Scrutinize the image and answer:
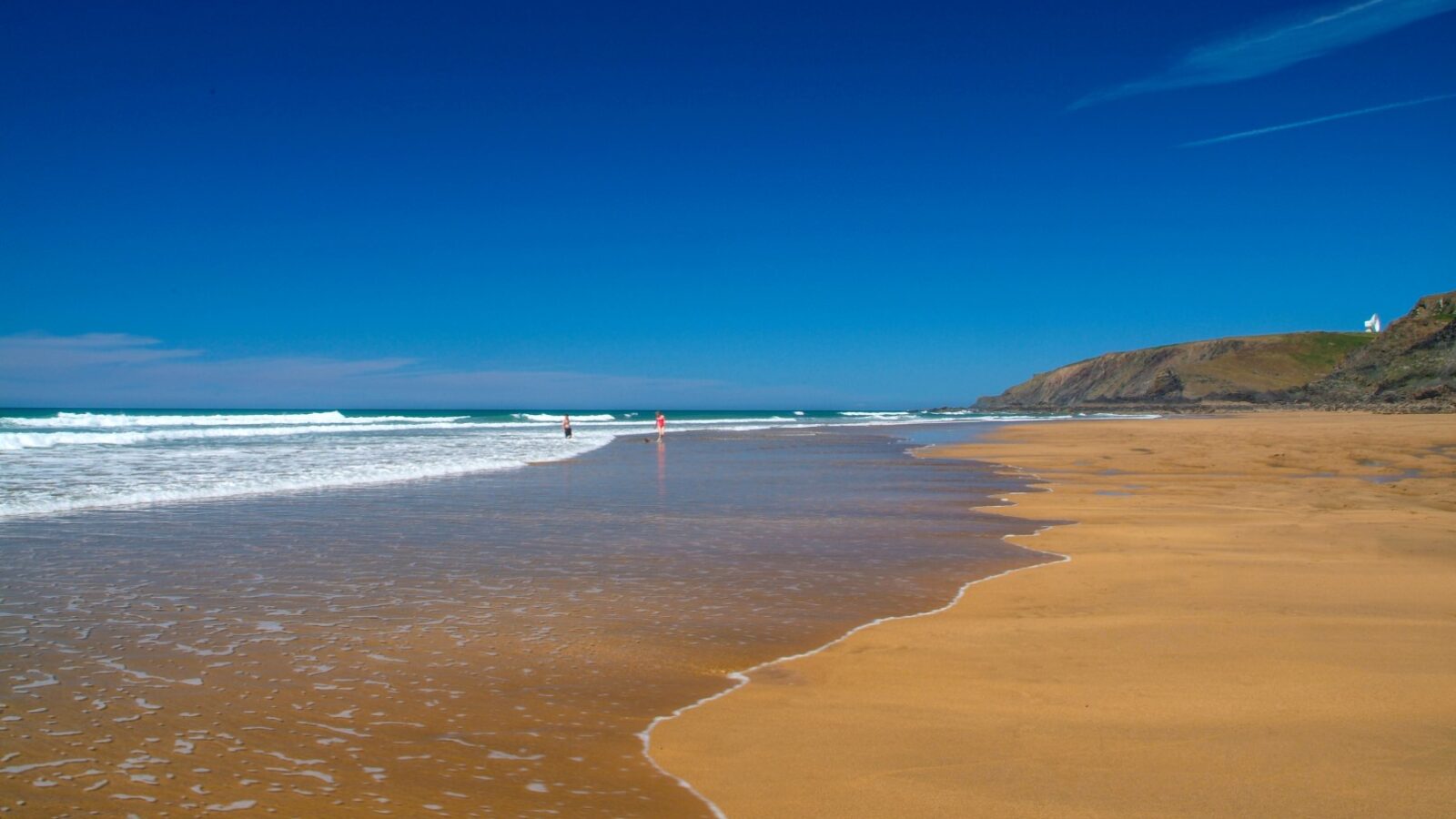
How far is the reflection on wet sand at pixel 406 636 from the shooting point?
3.66 meters

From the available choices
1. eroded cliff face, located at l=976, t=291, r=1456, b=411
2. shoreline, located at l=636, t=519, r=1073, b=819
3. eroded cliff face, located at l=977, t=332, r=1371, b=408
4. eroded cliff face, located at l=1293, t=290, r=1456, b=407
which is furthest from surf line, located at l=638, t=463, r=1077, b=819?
eroded cliff face, located at l=977, t=332, r=1371, b=408

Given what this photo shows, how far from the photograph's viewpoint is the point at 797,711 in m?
4.49

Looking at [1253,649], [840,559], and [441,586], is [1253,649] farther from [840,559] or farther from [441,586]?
[441,586]

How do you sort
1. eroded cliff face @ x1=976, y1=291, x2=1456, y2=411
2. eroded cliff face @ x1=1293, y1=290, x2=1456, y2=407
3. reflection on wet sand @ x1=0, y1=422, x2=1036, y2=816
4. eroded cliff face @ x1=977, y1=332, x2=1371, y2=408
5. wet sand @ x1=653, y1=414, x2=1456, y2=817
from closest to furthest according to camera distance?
wet sand @ x1=653, y1=414, x2=1456, y2=817
reflection on wet sand @ x1=0, y1=422, x2=1036, y2=816
eroded cliff face @ x1=1293, y1=290, x2=1456, y2=407
eroded cliff face @ x1=976, y1=291, x2=1456, y2=411
eroded cliff face @ x1=977, y1=332, x2=1371, y2=408

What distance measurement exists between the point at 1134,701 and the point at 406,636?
4422mm

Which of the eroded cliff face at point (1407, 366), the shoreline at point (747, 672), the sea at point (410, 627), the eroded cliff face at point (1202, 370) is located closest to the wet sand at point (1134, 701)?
the shoreline at point (747, 672)

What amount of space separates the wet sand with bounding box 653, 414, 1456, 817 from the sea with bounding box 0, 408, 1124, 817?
1.41 feet

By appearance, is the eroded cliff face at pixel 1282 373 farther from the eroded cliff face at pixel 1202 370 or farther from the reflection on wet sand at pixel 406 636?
the reflection on wet sand at pixel 406 636

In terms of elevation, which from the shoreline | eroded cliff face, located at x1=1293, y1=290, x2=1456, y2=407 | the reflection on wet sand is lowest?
the shoreline

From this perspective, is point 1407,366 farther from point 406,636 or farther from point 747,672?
point 406,636

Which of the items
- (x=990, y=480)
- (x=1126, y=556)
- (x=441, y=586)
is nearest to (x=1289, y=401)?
(x=990, y=480)

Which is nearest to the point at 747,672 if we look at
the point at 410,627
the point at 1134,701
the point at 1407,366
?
the point at 1134,701

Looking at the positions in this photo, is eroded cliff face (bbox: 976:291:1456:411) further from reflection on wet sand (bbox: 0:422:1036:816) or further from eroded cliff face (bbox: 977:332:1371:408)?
reflection on wet sand (bbox: 0:422:1036:816)

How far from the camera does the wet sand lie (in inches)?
136
